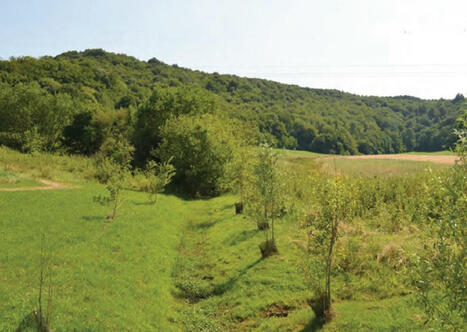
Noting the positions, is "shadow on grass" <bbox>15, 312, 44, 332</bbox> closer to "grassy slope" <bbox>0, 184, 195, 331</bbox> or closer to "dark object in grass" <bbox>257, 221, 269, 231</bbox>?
"grassy slope" <bbox>0, 184, 195, 331</bbox>

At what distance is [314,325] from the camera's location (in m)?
13.4

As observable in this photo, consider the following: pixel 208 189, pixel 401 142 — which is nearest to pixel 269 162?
pixel 208 189

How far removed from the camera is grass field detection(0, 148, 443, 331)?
13.4 m

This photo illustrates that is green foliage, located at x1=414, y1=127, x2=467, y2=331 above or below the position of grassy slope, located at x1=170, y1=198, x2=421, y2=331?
above

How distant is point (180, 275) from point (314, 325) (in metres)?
9.85

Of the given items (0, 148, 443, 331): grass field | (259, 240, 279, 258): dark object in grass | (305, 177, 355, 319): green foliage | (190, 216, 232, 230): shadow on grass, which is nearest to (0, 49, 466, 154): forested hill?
(190, 216, 232, 230): shadow on grass

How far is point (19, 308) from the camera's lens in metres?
12.5

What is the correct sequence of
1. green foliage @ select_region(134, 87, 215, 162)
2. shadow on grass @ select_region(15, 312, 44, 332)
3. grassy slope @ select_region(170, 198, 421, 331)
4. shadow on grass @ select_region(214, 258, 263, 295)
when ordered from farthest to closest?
green foliage @ select_region(134, 87, 215, 162), shadow on grass @ select_region(214, 258, 263, 295), grassy slope @ select_region(170, 198, 421, 331), shadow on grass @ select_region(15, 312, 44, 332)

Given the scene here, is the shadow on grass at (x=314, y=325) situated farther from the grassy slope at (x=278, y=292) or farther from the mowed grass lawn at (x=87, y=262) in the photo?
the mowed grass lawn at (x=87, y=262)

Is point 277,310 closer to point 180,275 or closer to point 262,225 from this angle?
point 180,275

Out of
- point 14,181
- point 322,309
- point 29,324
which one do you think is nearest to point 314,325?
point 322,309

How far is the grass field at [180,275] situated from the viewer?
44.1ft

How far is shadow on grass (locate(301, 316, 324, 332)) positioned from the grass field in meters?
0.07

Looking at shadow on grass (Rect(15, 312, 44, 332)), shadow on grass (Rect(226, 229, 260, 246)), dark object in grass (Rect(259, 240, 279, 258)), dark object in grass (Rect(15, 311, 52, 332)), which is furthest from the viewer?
shadow on grass (Rect(226, 229, 260, 246))
